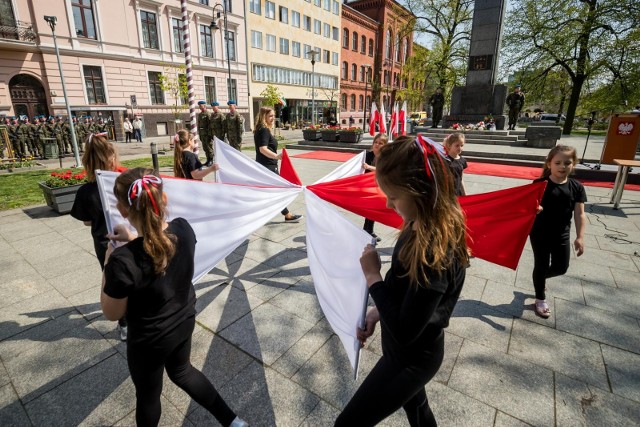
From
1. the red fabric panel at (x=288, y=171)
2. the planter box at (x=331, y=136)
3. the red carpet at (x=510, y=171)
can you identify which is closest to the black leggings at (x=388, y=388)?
the red fabric panel at (x=288, y=171)

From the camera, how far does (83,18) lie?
22.8 metres

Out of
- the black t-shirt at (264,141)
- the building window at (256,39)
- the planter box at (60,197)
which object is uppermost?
the building window at (256,39)

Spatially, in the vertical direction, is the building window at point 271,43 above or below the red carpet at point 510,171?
above

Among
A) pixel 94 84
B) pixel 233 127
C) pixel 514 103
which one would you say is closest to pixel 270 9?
pixel 94 84

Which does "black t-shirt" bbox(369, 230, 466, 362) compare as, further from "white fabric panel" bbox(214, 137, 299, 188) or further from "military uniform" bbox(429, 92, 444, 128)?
"military uniform" bbox(429, 92, 444, 128)

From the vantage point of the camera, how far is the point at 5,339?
326 cm

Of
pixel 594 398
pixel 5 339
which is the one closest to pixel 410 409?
pixel 594 398

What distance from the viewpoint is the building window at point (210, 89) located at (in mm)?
31798

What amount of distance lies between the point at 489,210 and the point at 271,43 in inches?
1573

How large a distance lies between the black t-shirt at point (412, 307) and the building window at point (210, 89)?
113 ft

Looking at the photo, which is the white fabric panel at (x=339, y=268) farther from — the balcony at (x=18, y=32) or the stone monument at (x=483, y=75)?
the balcony at (x=18, y=32)

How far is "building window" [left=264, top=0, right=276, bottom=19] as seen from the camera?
36.0 m

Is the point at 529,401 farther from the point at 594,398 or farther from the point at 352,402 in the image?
the point at 352,402

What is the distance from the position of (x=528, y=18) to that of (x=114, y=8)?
103ft
